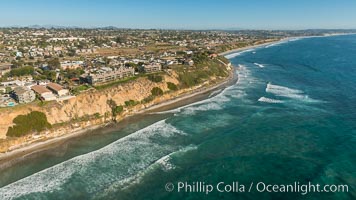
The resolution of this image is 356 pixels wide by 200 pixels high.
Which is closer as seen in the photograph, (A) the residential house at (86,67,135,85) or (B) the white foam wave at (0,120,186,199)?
(B) the white foam wave at (0,120,186,199)

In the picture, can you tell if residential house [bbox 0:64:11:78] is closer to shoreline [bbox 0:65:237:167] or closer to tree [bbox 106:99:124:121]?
tree [bbox 106:99:124:121]

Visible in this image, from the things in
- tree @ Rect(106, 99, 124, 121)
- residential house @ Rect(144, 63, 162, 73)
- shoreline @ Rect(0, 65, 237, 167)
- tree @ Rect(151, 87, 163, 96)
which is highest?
residential house @ Rect(144, 63, 162, 73)

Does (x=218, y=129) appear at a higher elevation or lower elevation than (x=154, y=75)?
lower

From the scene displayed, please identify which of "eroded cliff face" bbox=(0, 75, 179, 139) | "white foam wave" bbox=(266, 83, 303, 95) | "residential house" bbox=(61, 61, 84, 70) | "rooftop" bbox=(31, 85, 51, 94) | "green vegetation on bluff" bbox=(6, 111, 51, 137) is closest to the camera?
"green vegetation on bluff" bbox=(6, 111, 51, 137)

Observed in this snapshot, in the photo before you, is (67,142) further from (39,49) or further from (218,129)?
(39,49)

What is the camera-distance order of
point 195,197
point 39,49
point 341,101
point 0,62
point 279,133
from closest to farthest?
point 195,197, point 279,133, point 341,101, point 0,62, point 39,49

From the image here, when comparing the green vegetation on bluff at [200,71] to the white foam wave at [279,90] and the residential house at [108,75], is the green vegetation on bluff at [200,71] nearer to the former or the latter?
the residential house at [108,75]

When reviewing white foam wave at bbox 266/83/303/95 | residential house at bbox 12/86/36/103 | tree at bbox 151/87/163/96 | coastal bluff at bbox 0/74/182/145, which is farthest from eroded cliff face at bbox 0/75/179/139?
white foam wave at bbox 266/83/303/95

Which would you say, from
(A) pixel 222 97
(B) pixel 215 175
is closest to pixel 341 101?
(A) pixel 222 97
